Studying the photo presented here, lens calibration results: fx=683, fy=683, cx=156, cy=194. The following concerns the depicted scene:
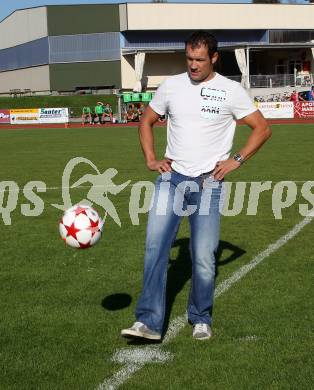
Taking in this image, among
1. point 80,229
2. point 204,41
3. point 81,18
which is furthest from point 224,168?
point 81,18

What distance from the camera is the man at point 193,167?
16.7 ft

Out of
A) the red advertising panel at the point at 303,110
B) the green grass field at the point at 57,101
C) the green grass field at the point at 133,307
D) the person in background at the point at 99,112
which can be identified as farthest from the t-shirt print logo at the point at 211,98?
the green grass field at the point at 57,101

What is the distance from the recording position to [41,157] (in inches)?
844

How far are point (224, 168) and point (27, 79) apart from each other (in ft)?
250

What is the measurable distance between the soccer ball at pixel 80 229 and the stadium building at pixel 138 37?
218ft

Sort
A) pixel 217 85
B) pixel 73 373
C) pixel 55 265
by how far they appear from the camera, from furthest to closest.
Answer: pixel 55 265
pixel 217 85
pixel 73 373

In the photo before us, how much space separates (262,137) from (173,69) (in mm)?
70850

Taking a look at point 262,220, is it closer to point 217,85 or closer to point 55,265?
point 55,265

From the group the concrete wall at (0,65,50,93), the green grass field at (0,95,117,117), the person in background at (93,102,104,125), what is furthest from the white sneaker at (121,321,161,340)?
the concrete wall at (0,65,50,93)

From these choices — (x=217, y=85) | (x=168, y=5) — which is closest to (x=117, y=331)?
(x=217, y=85)

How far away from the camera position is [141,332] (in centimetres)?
513

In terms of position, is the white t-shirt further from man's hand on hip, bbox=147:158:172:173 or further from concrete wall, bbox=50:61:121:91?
concrete wall, bbox=50:61:121:91

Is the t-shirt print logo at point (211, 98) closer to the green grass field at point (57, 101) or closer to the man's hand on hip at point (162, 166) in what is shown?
the man's hand on hip at point (162, 166)

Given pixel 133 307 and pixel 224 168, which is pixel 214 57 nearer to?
pixel 224 168
